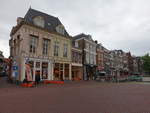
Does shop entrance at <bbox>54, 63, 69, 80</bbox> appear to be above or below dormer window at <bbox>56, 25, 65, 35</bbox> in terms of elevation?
below

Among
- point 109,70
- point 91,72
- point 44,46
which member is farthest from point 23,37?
point 109,70

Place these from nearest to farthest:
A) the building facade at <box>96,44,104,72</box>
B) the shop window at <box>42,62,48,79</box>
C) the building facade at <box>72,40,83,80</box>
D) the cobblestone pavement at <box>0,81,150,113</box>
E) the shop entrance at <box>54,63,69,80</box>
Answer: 1. the cobblestone pavement at <box>0,81,150,113</box>
2. the shop window at <box>42,62,48,79</box>
3. the shop entrance at <box>54,63,69,80</box>
4. the building facade at <box>72,40,83,80</box>
5. the building facade at <box>96,44,104,72</box>

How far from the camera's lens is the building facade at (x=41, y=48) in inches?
701

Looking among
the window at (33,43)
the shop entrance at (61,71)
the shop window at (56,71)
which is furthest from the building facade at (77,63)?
the window at (33,43)

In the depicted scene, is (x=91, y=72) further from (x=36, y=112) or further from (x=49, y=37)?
(x=36, y=112)

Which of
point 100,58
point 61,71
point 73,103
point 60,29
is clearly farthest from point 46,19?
point 100,58

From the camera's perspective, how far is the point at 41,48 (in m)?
19.6

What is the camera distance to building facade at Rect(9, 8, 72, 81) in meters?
17.8

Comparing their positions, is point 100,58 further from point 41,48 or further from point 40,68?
point 40,68

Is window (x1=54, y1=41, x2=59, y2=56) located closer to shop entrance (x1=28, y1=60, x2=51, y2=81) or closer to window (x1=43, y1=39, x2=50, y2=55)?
window (x1=43, y1=39, x2=50, y2=55)

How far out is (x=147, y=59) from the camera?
54.9 meters

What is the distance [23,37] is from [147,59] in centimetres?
5379

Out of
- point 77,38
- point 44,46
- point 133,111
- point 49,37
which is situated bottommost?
point 133,111

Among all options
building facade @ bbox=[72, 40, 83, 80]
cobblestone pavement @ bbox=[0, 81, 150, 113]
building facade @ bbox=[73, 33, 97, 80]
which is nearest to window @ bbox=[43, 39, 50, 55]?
building facade @ bbox=[72, 40, 83, 80]
